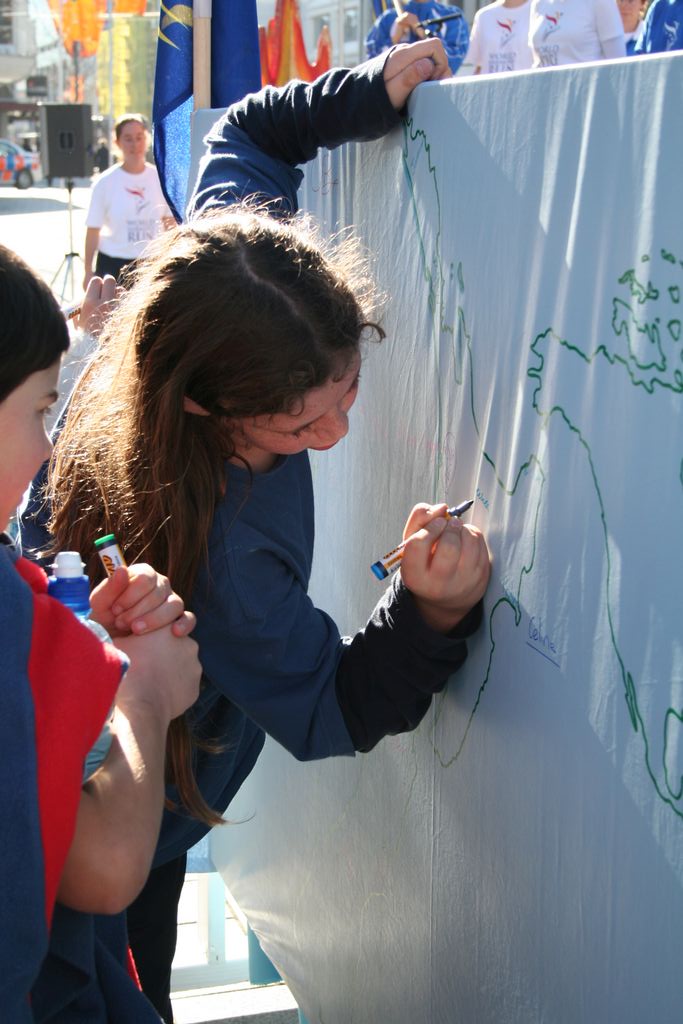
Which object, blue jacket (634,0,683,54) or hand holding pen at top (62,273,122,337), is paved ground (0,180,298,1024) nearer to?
hand holding pen at top (62,273,122,337)

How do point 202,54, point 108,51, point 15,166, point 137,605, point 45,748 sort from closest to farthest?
point 45,748 → point 137,605 → point 202,54 → point 108,51 → point 15,166

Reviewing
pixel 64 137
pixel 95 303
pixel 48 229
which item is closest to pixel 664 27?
pixel 95 303

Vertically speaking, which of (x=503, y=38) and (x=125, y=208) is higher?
(x=503, y=38)

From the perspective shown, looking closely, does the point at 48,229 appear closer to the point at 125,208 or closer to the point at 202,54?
the point at 125,208

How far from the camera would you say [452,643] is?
4.42 ft

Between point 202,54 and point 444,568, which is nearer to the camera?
point 444,568

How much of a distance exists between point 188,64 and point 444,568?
5.15ft

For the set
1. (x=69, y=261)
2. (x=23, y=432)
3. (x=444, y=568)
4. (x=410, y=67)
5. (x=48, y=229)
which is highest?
(x=410, y=67)

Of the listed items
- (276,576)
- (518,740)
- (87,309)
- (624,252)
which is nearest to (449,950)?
(518,740)

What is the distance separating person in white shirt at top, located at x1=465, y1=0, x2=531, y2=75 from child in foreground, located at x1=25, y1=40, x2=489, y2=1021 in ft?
12.8

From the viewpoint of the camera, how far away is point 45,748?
0.82 m

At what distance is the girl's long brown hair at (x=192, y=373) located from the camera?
1.27 metres

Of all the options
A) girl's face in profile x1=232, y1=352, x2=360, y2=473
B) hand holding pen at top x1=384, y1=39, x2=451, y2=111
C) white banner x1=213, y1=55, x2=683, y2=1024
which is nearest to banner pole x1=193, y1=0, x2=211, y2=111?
white banner x1=213, y1=55, x2=683, y2=1024

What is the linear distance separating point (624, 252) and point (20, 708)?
2.07ft
